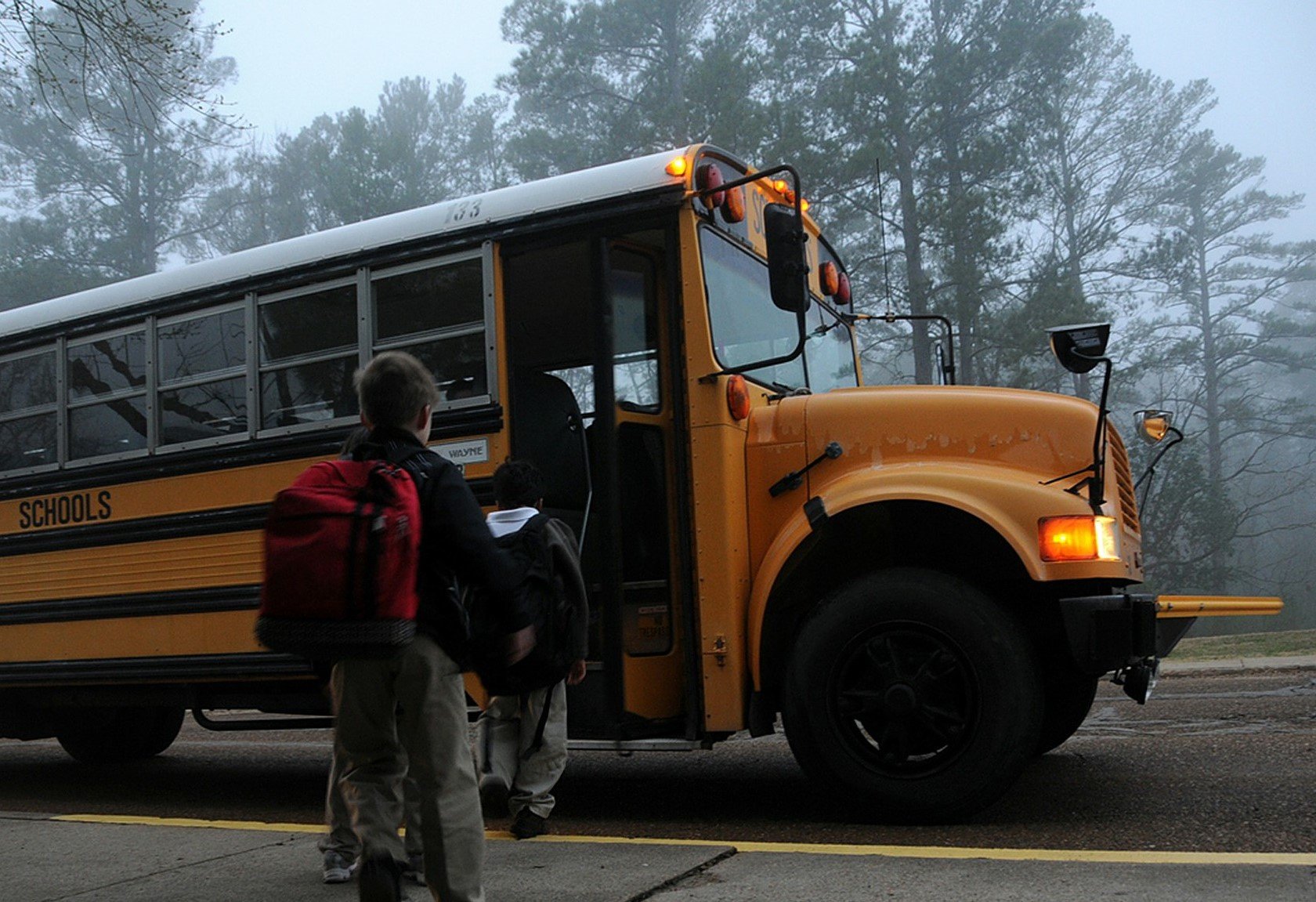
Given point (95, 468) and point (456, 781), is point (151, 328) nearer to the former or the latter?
point (95, 468)

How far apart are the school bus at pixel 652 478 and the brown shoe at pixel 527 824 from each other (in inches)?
17.0

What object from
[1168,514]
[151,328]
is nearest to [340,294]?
[151,328]

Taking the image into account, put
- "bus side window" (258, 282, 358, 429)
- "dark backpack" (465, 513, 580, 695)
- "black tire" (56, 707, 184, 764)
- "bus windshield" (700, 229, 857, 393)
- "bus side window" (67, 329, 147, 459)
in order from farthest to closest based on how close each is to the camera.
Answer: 1. "black tire" (56, 707, 184, 764)
2. "bus side window" (67, 329, 147, 459)
3. "bus side window" (258, 282, 358, 429)
4. "bus windshield" (700, 229, 857, 393)
5. "dark backpack" (465, 513, 580, 695)

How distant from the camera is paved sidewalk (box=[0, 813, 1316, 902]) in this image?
3502mm

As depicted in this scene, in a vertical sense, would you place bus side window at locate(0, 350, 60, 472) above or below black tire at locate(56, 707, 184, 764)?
above

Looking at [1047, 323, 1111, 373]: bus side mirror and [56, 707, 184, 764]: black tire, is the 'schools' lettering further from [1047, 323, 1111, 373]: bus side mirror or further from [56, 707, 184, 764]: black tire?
[1047, 323, 1111, 373]: bus side mirror

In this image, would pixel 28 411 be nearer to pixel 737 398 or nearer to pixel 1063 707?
pixel 737 398

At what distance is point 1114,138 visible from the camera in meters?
29.1

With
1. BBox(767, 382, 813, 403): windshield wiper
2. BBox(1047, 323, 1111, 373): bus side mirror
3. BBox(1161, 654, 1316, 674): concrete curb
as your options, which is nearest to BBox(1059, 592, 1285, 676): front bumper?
BBox(1047, 323, 1111, 373): bus side mirror

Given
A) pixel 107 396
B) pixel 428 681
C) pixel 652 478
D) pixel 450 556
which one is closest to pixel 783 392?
pixel 652 478

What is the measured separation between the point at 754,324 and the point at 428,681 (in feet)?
9.04

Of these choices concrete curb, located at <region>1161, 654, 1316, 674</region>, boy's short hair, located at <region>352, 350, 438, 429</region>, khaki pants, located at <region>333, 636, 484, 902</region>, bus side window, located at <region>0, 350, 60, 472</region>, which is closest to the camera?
khaki pants, located at <region>333, 636, 484, 902</region>

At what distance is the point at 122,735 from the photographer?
8.24 meters

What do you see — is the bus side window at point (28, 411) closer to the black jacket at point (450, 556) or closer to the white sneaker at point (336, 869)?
the white sneaker at point (336, 869)
